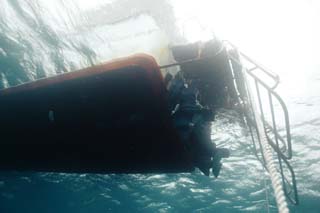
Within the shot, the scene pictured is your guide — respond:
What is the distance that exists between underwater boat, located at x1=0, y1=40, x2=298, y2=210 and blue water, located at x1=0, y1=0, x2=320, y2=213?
128cm

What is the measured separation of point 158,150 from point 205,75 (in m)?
3.18

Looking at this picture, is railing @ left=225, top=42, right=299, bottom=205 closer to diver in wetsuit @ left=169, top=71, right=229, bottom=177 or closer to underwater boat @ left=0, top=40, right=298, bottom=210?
underwater boat @ left=0, top=40, right=298, bottom=210

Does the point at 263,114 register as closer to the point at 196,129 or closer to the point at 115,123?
the point at 196,129

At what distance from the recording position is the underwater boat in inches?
171

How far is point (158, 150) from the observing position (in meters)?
5.11

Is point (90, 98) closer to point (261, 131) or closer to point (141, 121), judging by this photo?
point (141, 121)

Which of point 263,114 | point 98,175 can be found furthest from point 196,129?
point 98,175

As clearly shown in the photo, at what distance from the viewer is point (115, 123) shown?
480 centimetres

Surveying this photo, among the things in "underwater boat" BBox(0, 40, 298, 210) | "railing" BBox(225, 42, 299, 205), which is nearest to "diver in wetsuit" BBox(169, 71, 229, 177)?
"underwater boat" BBox(0, 40, 298, 210)

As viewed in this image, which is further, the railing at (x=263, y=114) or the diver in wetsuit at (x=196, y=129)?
the diver in wetsuit at (x=196, y=129)

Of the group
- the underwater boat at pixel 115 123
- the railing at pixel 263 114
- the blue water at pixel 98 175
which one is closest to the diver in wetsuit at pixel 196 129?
the underwater boat at pixel 115 123

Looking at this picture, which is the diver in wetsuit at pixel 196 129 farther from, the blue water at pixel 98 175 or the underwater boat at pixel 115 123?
the blue water at pixel 98 175

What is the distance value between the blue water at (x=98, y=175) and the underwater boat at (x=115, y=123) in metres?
1.28

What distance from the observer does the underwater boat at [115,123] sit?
4355mm
